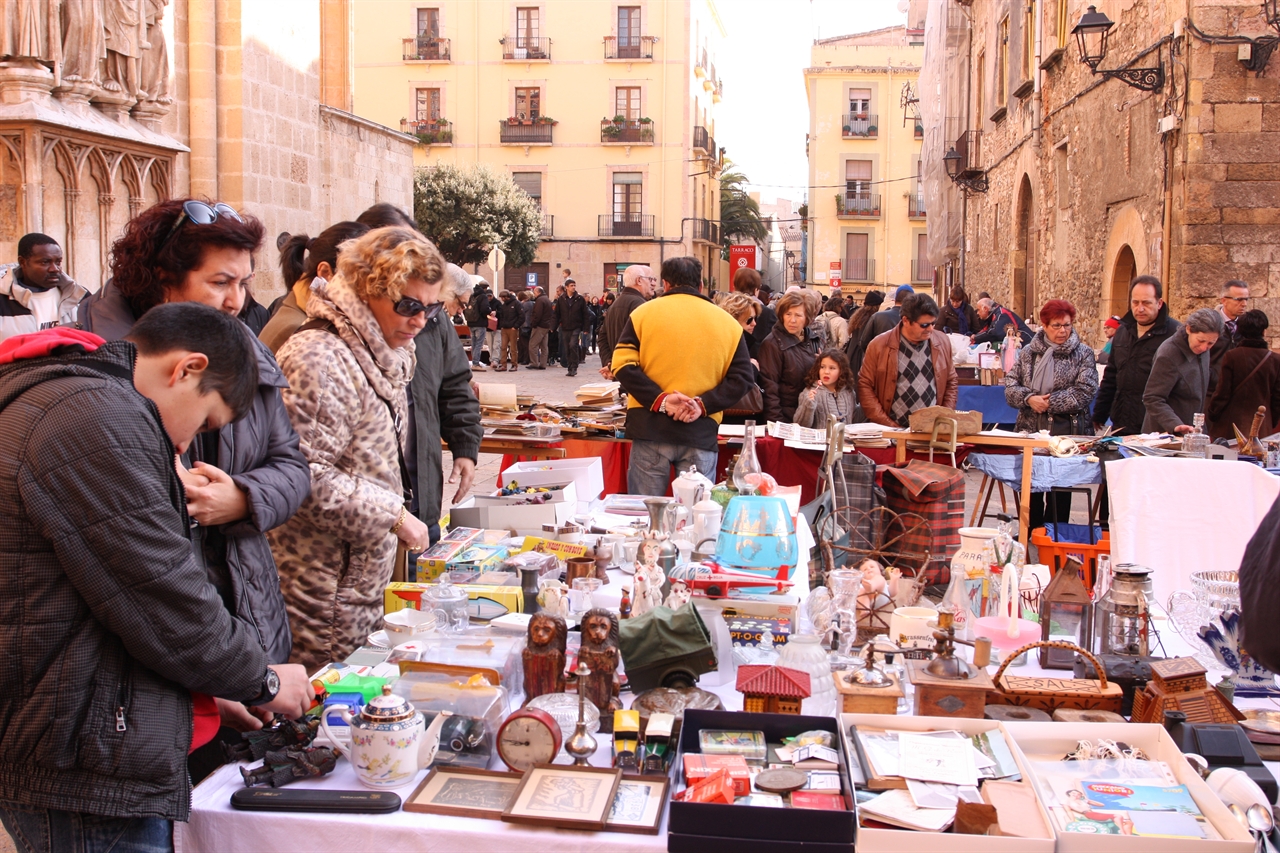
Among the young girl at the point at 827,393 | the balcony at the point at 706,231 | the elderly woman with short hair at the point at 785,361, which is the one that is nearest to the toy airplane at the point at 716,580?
the young girl at the point at 827,393

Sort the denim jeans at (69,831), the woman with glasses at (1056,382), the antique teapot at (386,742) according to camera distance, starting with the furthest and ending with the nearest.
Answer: the woman with glasses at (1056,382) < the antique teapot at (386,742) < the denim jeans at (69,831)

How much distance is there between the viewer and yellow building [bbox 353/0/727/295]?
3562 centimetres

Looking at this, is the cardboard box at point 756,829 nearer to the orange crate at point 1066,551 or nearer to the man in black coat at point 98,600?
the man in black coat at point 98,600

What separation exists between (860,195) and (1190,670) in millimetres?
40653

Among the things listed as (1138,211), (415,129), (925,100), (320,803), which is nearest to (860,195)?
(925,100)

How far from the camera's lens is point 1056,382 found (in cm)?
665

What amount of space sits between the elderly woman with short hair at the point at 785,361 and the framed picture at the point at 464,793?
4.96 meters

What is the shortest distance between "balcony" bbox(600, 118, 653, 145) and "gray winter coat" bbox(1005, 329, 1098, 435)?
30.4 meters

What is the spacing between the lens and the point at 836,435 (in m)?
4.01

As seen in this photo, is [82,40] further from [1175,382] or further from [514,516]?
[1175,382]

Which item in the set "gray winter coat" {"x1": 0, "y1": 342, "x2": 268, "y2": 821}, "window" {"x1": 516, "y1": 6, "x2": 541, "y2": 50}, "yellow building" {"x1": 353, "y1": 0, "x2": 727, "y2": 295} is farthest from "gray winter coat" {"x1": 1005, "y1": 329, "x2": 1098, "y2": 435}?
"window" {"x1": 516, "y1": 6, "x2": 541, "y2": 50}

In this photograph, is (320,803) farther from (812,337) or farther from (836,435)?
(812,337)

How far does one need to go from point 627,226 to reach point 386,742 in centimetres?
3515

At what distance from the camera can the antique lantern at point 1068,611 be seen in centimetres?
268
